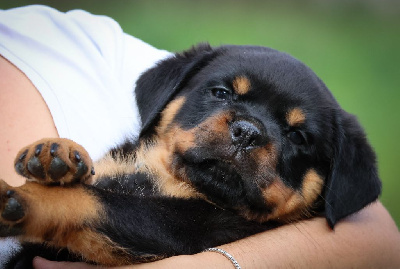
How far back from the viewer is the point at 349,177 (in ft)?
8.64

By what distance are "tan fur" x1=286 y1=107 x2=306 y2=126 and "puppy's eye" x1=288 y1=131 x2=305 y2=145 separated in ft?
0.15

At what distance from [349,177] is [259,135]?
55 cm

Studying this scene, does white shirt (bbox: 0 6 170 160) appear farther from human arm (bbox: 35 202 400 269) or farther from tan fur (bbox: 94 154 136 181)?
human arm (bbox: 35 202 400 269)

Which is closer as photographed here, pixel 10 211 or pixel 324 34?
pixel 10 211

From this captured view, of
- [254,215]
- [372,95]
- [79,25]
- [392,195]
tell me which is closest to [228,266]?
[254,215]

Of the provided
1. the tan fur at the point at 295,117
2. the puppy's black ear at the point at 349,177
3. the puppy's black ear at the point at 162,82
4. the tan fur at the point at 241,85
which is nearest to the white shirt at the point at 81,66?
the puppy's black ear at the point at 162,82

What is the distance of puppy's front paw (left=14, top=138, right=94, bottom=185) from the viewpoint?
2033 mm

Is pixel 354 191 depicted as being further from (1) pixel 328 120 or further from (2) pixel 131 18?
(2) pixel 131 18

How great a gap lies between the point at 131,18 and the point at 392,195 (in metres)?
3.85

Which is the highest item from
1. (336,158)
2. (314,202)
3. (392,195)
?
(336,158)

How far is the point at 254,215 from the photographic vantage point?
2.51m

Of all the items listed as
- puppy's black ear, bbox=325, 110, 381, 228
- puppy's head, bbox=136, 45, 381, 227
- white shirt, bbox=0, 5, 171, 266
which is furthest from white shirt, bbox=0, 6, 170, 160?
puppy's black ear, bbox=325, 110, 381, 228

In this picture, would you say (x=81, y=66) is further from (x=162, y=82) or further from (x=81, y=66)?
(x=162, y=82)

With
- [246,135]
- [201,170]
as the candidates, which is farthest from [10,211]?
[246,135]
